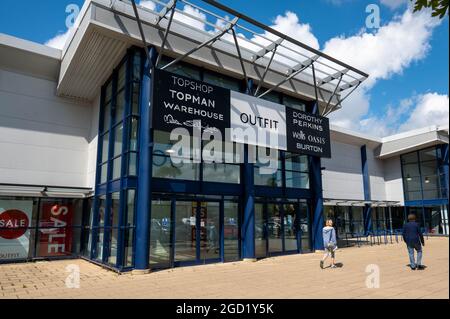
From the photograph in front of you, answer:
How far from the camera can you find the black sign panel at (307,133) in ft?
42.9

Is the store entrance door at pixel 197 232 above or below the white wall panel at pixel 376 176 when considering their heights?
below

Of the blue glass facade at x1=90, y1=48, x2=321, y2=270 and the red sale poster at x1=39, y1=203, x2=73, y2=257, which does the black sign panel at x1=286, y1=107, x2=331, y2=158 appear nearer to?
the blue glass facade at x1=90, y1=48, x2=321, y2=270

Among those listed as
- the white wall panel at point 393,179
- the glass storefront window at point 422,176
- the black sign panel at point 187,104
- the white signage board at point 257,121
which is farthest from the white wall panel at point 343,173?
the black sign panel at point 187,104

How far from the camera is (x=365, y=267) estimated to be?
10000mm

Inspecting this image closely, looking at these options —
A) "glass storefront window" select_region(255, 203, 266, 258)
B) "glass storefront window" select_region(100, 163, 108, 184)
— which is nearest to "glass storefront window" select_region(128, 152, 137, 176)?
"glass storefront window" select_region(100, 163, 108, 184)

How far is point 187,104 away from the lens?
10.4 metres

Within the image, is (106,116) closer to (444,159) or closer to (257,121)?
(257,121)

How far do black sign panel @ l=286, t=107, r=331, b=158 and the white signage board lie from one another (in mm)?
363

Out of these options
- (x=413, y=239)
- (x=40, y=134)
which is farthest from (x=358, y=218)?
(x=40, y=134)

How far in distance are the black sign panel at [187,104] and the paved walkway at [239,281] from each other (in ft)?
13.3

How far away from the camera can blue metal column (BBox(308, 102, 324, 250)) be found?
A: 14375 millimetres

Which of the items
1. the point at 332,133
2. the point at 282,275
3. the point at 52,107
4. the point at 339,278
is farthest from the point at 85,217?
the point at 332,133

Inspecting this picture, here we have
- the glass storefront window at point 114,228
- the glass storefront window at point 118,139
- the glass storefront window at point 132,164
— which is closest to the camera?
the glass storefront window at point 132,164

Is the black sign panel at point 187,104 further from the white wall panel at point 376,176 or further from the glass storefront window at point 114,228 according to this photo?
the white wall panel at point 376,176
